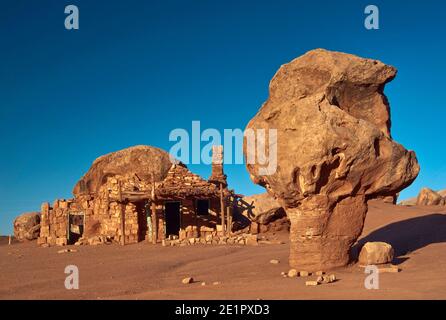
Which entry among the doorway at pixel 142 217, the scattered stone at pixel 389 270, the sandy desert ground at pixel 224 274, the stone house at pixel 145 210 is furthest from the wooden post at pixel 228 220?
the scattered stone at pixel 389 270

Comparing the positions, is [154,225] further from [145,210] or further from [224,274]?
[224,274]

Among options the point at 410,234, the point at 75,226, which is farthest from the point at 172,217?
the point at 410,234

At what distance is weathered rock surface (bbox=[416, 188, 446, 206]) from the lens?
27.6 meters

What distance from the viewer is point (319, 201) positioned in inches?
400

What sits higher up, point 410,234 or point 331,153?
point 331,153

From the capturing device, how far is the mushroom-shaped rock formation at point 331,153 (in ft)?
32.5

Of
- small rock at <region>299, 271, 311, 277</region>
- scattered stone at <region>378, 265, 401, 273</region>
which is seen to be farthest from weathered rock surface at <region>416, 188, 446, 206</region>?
small rock at <region>299, 271, 311, 277</region>

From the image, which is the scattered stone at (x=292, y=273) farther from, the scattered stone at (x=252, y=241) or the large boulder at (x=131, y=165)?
the large boulder at (x=131, y=165)

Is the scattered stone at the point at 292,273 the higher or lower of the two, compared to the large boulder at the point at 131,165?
lower

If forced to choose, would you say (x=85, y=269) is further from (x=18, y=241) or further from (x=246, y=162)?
(x=18, y=241)

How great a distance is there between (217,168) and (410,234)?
13.7m

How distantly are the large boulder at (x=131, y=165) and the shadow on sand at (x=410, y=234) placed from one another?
14.4 metres

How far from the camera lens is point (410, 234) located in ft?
47.6

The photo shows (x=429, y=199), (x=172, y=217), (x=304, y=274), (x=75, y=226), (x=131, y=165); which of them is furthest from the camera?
(x=429, y=199)
